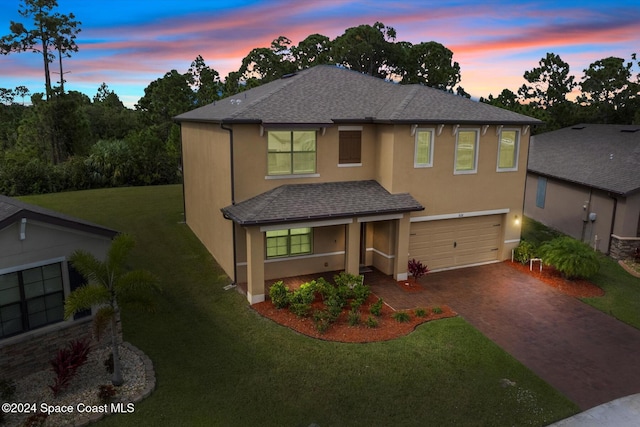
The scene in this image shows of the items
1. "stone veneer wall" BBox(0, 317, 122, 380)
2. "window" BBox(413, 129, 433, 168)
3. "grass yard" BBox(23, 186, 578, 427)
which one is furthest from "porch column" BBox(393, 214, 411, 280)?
"stone veneer wall" BBox(0, 317, 122, 380)

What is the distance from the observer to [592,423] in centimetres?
863

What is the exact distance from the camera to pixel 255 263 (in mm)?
13469

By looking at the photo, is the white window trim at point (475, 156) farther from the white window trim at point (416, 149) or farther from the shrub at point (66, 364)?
the shrub at point (66, 364)

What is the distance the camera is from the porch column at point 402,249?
15.5 metres

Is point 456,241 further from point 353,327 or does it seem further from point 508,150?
point 353,327

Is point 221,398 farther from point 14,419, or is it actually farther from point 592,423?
point 592,423

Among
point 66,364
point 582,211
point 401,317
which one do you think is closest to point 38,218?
point 66,364

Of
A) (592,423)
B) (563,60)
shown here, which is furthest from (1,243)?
(563,60)

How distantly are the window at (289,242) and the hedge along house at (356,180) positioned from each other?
4 cm

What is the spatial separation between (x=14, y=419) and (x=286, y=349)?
571 cm

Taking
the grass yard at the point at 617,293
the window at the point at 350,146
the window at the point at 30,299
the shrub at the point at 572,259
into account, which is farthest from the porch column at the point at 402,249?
the window at the point at 30,299

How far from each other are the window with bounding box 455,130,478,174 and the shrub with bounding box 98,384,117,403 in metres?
13.2

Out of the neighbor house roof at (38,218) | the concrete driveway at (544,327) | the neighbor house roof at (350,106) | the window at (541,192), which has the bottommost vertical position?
the concrete driveway at (544,327)

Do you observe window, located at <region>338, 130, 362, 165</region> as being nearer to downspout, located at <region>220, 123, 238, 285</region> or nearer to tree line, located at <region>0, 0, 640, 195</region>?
downspout, located at <region>220, 123, 238, 285</region>
